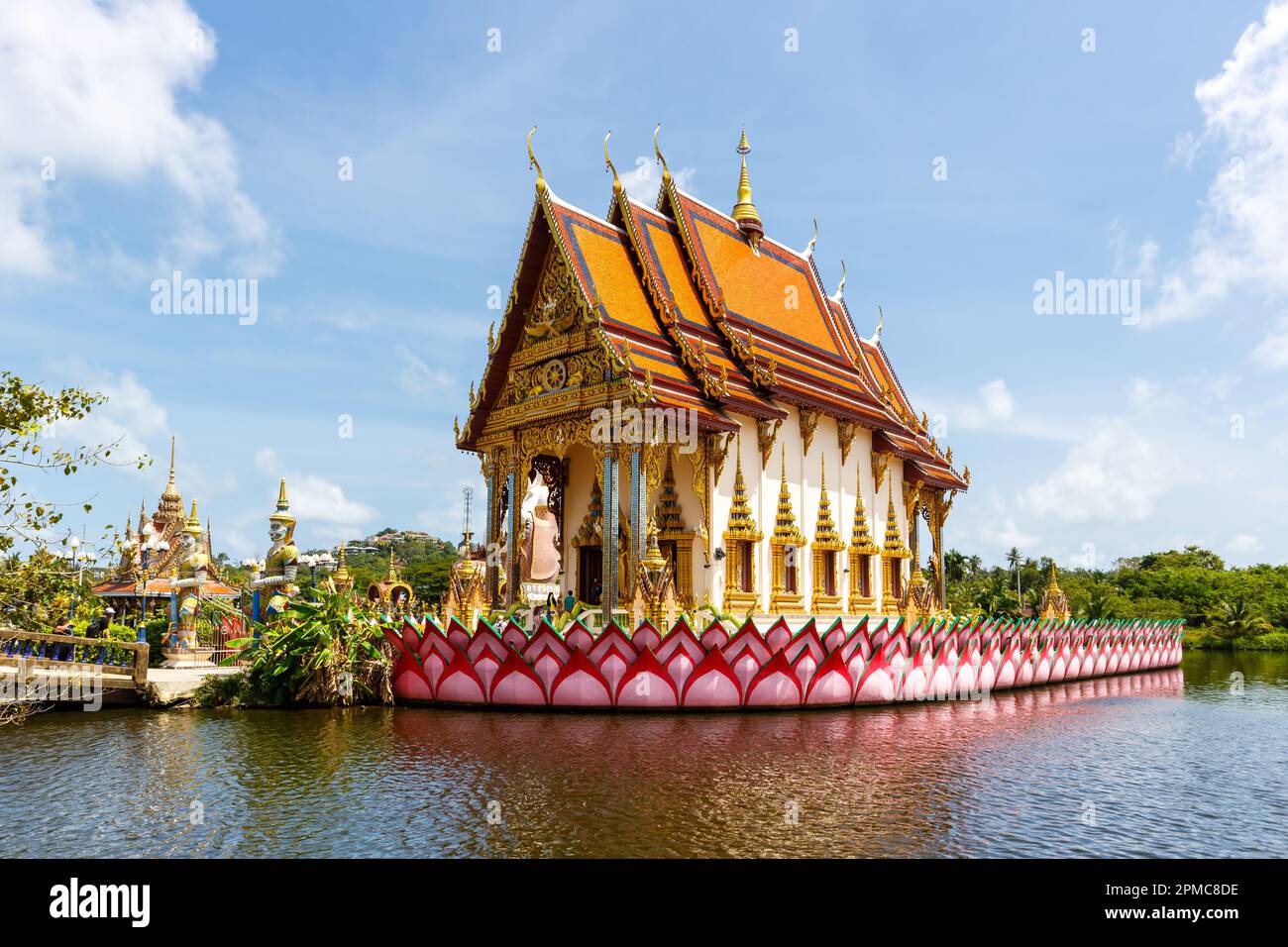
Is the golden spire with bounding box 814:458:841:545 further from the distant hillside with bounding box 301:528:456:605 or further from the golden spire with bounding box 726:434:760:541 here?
the distant hillside with bounding box 301:528:456:605

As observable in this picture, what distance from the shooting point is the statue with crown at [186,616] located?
1404 cm

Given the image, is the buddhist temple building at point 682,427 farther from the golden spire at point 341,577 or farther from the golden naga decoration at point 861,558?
the golden spire at point 341,577

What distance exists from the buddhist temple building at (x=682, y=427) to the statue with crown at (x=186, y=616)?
5.20 m

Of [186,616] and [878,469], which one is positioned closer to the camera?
[186,616]

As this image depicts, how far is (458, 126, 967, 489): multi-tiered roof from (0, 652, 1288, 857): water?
6.84 metres

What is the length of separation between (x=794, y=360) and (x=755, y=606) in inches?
225

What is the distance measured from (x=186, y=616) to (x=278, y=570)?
2.10 meters

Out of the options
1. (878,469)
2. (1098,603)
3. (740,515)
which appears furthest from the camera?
(1098,603)

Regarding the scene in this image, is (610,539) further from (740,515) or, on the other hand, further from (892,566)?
(892,566)

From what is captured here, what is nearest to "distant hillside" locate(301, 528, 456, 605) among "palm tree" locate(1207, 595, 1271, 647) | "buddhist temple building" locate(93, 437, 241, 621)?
"buddhist temple building" locate(93, 437, 241, 621)

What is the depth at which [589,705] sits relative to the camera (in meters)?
11.8

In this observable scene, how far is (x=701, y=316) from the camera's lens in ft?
60.0

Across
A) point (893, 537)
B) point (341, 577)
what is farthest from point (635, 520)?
point (893, 537)
